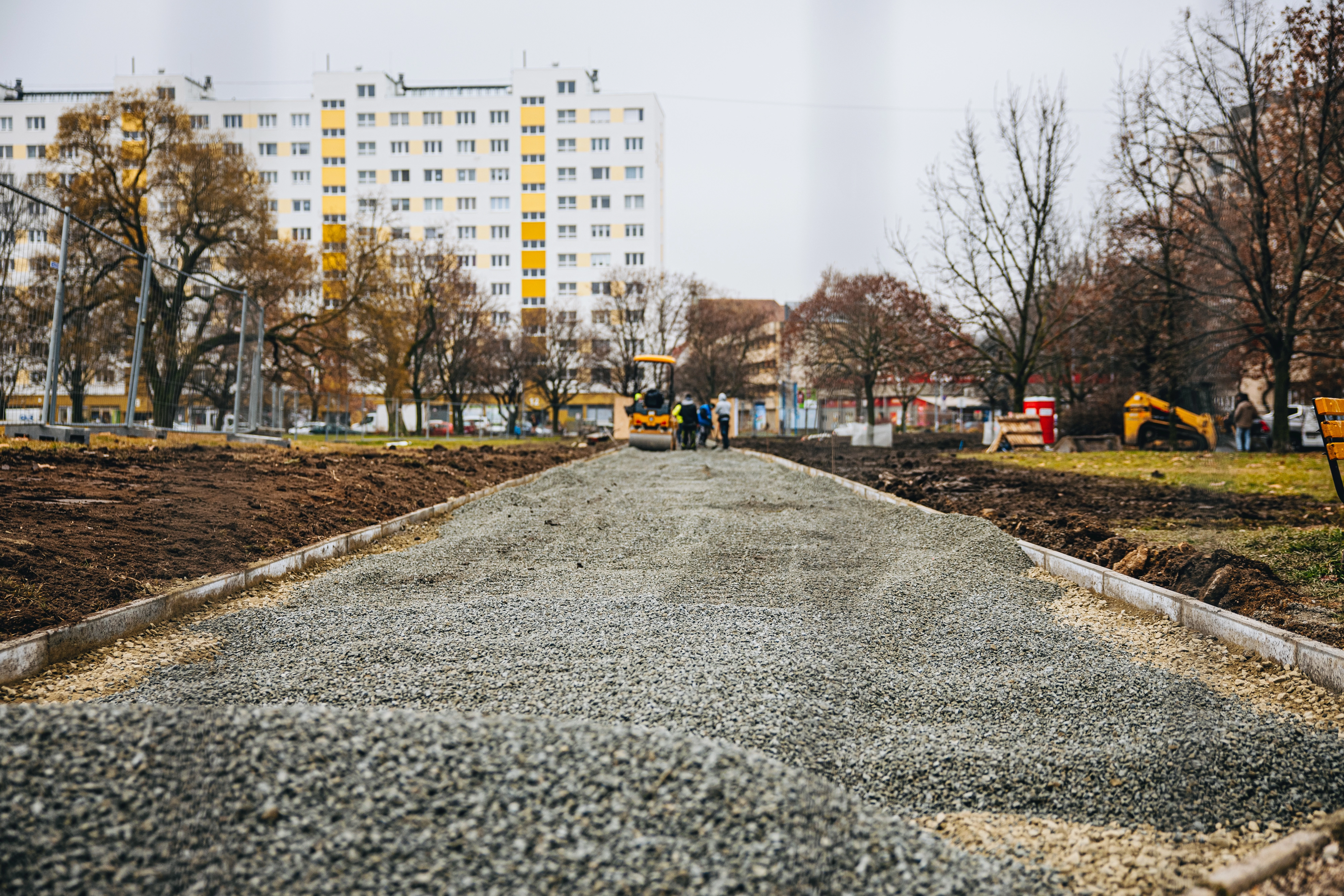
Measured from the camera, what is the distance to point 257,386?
1542cm

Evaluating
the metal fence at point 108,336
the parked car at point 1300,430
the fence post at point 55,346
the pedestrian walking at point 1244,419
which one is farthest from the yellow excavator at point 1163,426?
the fence post at point 55,346

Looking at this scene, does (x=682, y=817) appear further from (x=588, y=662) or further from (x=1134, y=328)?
(x=1134, y=328)

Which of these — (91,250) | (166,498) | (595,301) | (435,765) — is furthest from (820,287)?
(435,765)

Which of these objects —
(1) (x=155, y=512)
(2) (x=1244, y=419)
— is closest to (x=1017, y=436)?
(2) (x=1244, y=419)

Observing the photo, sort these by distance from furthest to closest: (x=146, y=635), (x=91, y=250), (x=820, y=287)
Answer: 1. (x=820, y=287)
2. (x=91, y=250)
3. (x=146, y=635)

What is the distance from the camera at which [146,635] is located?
421 cm

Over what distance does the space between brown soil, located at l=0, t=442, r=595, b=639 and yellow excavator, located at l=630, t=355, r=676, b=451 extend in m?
11.3

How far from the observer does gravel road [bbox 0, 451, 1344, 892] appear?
6.61 ft

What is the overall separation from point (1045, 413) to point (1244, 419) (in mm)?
5010

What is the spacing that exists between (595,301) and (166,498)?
5367 cm

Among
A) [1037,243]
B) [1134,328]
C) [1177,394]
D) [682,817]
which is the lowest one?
[682,817]

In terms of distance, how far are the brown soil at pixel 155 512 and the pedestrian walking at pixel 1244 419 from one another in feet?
66.1

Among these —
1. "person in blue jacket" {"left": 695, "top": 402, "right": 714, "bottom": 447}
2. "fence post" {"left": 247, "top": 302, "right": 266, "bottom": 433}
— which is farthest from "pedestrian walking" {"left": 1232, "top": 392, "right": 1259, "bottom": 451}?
"fence post" {"left": 247, "top": 302, "right": 266, "bottom": 433}

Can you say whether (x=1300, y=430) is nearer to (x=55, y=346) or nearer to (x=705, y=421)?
(x=705, y=421)
